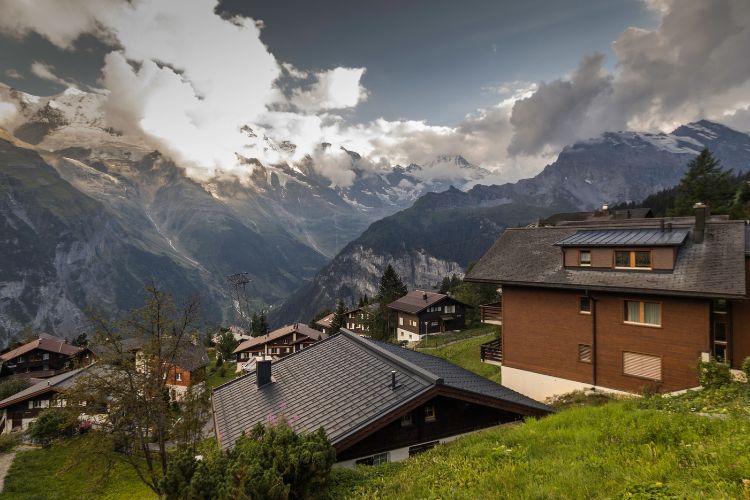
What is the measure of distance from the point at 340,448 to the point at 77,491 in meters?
32.3

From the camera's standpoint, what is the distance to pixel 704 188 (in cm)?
7406

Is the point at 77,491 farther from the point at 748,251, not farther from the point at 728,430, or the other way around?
the point at 748,251

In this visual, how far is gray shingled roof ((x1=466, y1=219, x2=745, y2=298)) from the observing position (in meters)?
19.1

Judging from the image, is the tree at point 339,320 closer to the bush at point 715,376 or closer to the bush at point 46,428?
the bush at point 46,428

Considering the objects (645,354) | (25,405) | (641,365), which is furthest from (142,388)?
(25,405)

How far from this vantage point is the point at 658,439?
30.7 feet

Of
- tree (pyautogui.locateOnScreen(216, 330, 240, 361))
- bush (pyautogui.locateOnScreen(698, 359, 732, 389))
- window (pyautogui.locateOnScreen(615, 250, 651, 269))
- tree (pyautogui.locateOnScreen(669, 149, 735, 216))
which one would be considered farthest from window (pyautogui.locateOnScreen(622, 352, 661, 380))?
tree (pyautogui.locateOnScreen(216, 330, 240, 361))

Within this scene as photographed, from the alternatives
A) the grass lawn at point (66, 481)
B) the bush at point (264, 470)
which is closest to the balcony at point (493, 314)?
the bush at point (264, 470)

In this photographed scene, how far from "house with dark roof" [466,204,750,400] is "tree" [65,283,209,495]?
20.7m

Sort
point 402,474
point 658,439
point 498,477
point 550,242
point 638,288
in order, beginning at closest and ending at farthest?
point 498,477, point 658,439, point 402,474, point 638,288, point 550,242

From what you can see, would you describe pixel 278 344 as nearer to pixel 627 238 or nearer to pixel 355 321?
pixel 355 321

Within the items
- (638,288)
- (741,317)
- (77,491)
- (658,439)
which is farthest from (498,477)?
(77,491)

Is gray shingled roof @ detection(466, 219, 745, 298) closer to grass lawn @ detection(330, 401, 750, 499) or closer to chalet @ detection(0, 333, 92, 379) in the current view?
grass lawn @ detection(330, 401, 750, 499)

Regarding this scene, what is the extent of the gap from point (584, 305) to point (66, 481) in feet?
143
